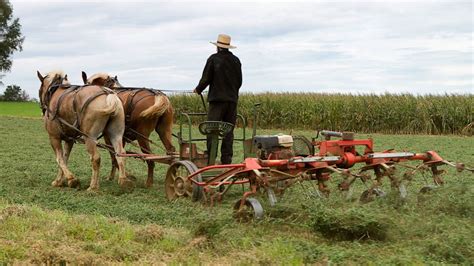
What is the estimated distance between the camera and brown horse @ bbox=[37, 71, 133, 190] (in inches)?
388

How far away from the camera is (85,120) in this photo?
32.4ft

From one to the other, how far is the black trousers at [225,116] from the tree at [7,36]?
6575cm

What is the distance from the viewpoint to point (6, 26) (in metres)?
72.2

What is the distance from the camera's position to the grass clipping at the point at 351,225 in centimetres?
586

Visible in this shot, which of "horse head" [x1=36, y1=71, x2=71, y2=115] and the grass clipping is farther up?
"horse head" [x1=36, y1=71, x2=71, y2=115]

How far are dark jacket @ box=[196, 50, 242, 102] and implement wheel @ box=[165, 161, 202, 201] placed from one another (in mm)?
1226

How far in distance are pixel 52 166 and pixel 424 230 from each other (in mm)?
9026

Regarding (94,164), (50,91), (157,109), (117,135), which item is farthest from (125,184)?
(50,91)

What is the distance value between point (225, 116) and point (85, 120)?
222 centimetres

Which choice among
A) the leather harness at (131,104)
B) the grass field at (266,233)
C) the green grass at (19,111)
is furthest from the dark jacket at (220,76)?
the green grass at (19,111)

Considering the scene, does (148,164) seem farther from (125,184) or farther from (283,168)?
(283,168)

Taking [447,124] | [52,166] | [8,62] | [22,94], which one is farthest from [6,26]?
[52,166]

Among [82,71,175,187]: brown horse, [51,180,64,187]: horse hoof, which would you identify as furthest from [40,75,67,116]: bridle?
[51,180,64,187]: horse hoof

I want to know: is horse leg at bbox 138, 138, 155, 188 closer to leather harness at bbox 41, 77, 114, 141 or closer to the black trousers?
leather harness at bbox 41, 77, 114, 141
